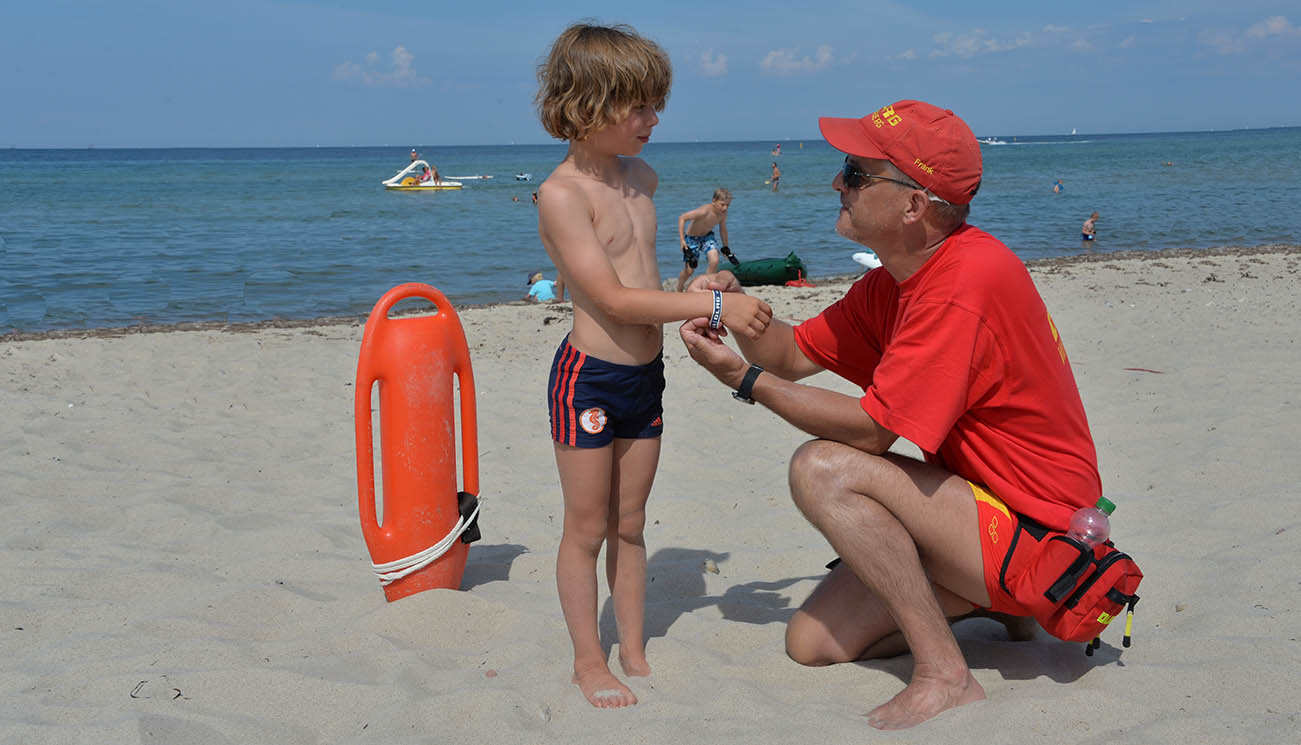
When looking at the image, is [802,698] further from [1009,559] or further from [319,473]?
[319,473]

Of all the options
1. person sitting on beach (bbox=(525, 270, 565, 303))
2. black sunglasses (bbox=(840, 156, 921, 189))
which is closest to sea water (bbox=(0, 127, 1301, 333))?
person sitting on beach (bbox=(525, 270, 565, 303))

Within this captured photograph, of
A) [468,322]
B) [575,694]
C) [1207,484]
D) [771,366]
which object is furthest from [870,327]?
[468,322]

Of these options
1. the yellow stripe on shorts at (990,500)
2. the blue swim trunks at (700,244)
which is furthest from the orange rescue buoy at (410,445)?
the blue swim trunks at (700,244)

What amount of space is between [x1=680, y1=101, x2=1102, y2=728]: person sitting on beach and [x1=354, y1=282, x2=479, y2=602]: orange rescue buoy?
1095mm

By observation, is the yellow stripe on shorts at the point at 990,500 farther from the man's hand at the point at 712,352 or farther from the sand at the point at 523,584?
the man's hand at the point at 712,352

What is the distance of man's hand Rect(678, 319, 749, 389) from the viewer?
2.81 metres

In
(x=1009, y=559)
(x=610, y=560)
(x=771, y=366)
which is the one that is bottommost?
(x=610, y=560)

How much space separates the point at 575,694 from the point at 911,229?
1585 millimetres

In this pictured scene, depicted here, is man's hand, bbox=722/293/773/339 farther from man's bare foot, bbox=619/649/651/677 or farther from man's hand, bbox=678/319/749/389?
man's bare foot, bbox=619/649/651/677

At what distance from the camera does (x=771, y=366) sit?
333 cm

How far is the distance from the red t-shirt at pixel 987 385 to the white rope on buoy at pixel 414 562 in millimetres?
1652

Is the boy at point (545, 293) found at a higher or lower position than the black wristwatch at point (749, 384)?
lower

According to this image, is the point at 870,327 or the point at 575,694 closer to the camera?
the point at 575,694

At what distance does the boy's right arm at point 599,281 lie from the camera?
8.89ft
